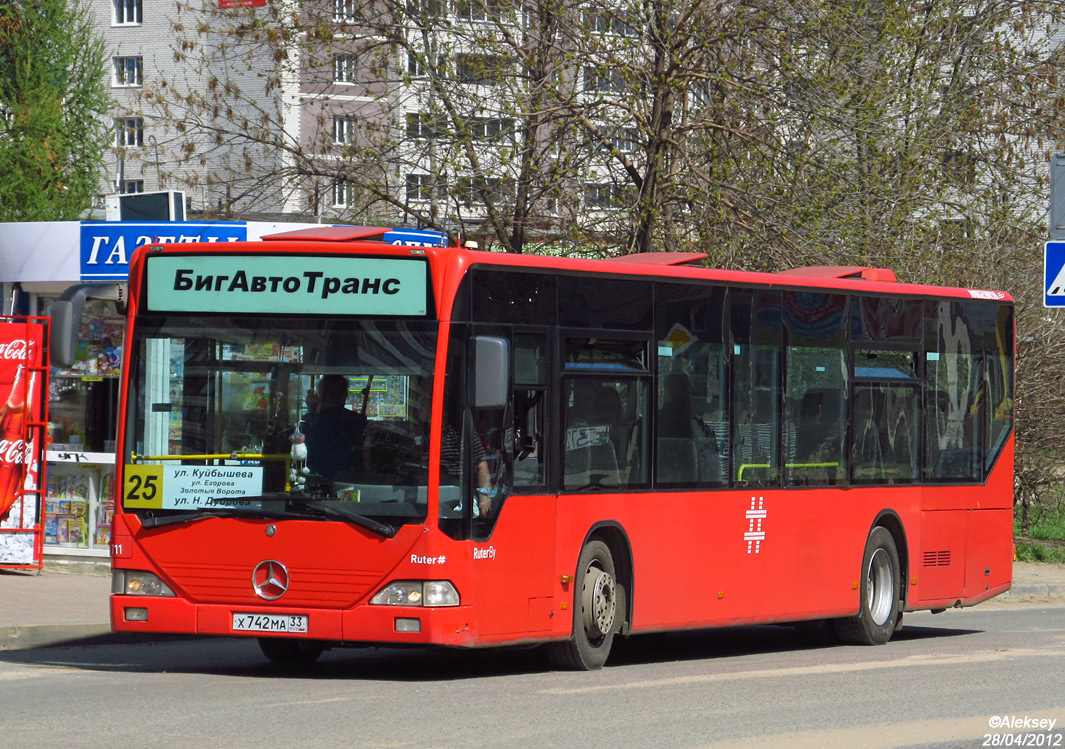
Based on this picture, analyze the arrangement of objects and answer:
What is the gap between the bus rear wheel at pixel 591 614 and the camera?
38.3 feet

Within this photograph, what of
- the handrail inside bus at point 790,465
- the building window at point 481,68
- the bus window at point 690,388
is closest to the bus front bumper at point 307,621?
the bus window at point 690,388

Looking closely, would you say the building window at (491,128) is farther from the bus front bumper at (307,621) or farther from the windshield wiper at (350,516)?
the bus front bumper at (307,621)

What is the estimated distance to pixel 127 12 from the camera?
74.8 m

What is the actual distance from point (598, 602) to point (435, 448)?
1.91 meters

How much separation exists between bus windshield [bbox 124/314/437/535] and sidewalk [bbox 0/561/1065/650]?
8.04ft

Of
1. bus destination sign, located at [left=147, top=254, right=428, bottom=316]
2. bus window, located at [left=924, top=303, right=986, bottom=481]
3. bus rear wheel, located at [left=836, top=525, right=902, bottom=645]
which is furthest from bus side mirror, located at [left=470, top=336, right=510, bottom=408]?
bus window, located at [left=924, top=303, right=986, bottom=481]

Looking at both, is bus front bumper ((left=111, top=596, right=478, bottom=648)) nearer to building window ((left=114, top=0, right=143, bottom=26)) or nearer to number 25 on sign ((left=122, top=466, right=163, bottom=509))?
number 25 on sign ((left=122, top=466, right=163, bottom=509))

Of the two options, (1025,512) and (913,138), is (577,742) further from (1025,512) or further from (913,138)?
(1025,512)

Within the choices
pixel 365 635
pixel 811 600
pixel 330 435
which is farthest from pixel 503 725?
pixel 811 600

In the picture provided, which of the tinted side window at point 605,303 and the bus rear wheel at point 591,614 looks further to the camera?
the tinted side window at point 605,303

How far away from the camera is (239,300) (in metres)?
11.2

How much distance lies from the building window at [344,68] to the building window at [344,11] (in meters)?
0.48

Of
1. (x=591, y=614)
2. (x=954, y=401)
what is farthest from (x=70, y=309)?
(x=954, y=401)

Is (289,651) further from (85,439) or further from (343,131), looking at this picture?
(343,131)
